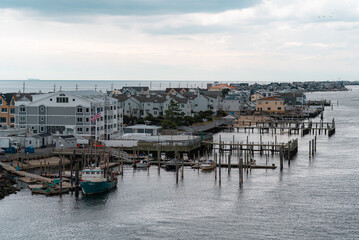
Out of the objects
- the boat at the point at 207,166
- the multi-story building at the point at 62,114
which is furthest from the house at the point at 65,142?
the boat at the point at 207,166

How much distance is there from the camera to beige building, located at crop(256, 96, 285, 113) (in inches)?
6137

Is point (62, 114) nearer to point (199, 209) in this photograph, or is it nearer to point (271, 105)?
point (199, 209)

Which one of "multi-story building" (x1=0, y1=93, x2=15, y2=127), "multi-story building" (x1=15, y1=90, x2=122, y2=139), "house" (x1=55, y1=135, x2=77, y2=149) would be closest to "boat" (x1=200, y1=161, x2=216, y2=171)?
"house" (x1=55, y1=135, x2=77, y2=149)

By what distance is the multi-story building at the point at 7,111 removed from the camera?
85.2 metres

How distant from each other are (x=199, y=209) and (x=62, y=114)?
123ft

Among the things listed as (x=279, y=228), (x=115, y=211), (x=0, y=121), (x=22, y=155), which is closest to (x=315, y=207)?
(x=279, y=228)

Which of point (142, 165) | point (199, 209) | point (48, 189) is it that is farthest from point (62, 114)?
point (199, 209)

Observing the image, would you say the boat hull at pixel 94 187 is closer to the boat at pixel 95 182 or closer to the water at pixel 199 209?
the boat at pixel 95 182

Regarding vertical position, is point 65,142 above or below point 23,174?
above

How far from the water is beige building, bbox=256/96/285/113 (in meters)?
96.0

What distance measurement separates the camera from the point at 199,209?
4506 centimetres

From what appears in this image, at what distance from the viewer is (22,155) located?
208 ft

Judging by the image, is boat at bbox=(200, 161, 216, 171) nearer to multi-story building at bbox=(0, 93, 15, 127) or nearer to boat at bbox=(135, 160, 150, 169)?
boat at bbox=(135, 160, 150, 169)

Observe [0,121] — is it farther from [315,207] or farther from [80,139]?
[315,207]
